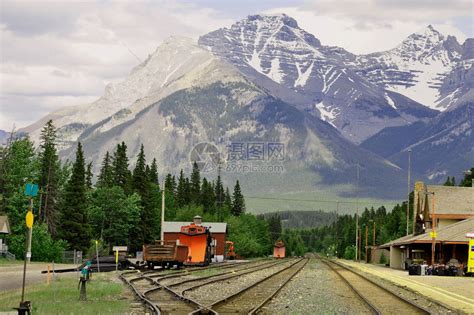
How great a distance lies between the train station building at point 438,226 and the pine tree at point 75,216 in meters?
30.6

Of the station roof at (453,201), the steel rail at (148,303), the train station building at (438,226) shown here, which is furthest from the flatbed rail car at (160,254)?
the station roof at (453,201)

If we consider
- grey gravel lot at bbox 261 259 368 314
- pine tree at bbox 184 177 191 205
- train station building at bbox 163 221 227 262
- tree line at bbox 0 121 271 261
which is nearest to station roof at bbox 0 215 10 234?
tree line at bbox 0 121 271 261

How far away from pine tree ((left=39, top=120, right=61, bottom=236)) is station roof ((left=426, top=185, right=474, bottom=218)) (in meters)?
40.0

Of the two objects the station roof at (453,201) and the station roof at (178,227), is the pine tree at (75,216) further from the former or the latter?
the station roof at (453,201)

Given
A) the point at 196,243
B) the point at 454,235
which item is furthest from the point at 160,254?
the point at 454,235

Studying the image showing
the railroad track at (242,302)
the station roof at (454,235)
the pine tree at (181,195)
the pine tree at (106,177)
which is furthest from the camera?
the pine tree at (181,195)

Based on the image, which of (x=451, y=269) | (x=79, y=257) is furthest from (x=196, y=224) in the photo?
(x=451, y=269)

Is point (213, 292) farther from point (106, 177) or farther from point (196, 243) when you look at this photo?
point (106, 177)

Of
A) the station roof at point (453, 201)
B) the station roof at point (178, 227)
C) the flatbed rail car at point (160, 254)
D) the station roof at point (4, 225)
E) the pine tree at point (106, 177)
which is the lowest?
the flatbed rail car at point (160, 254)

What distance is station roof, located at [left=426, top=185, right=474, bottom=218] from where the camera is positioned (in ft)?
311

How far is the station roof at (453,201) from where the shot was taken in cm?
9469

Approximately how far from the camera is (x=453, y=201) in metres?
97.3

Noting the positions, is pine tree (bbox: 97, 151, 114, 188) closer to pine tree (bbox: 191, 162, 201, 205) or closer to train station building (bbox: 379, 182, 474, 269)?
pine tree (bbox: 191, 162, 201, 205)

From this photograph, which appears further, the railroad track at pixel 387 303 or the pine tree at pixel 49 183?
the pine tree at pixel 49 183
